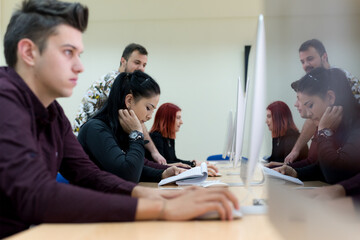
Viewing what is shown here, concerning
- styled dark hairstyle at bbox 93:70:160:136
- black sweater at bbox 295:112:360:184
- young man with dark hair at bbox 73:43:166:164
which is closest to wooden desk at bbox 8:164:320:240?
black sweater at bbox 295:112:360:184

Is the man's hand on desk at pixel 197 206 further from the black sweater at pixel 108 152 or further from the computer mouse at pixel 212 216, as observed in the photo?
the black sweater at pixel 108 152

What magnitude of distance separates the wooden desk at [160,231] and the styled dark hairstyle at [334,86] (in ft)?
0.91

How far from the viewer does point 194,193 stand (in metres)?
0.89

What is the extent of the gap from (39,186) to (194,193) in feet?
1.09

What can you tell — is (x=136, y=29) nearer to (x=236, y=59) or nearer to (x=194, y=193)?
(x=236, y=59)

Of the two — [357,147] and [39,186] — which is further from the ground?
[357,147]

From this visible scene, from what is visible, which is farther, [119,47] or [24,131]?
[119,47]

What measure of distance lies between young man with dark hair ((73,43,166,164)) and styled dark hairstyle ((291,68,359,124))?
5.97 feet


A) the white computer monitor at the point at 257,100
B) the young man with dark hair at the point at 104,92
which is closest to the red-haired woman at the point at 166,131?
the young man with dark hair at the point at 104,92

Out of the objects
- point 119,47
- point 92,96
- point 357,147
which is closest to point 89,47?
point 119,47

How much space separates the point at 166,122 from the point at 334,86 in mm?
2706

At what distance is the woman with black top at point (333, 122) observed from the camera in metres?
0.73

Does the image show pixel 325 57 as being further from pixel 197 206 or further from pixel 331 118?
pixel 197 206

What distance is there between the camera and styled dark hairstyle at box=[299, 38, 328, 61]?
873 mm
